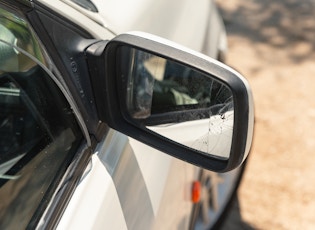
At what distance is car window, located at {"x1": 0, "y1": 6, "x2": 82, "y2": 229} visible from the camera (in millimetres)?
1289

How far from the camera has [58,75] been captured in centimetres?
A: 135

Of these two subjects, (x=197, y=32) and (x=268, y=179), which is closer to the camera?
(x=197, y=32)

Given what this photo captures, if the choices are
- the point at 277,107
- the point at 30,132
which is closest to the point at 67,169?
the point at 30,132

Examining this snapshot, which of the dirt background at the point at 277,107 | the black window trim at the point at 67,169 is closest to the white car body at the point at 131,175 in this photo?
the black window trim at the point at 67,169

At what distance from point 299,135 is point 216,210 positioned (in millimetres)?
1134

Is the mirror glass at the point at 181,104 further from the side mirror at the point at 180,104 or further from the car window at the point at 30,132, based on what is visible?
the car window at the point at 30,132

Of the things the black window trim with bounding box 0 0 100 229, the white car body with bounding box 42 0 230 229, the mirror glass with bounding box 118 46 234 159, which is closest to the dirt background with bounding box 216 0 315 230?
the white car body with bounding box 42 0 230 229

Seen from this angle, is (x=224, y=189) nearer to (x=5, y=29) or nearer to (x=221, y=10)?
→ (x=5, y=29)

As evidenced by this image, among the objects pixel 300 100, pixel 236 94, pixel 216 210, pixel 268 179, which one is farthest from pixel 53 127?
pixel 300 100

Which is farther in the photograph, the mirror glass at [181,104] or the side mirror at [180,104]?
the mirror glass at [181,104]

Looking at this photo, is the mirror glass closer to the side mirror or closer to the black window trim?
the side mirror

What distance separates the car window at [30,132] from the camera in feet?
4.23

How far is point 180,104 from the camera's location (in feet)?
5.08

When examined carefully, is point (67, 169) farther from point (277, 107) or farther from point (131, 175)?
point (277, 107)
